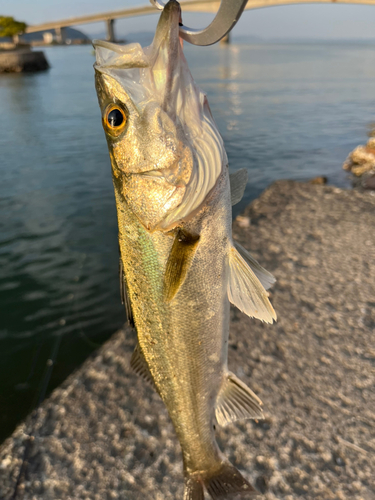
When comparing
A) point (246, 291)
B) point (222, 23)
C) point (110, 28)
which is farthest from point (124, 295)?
point (110, 28)

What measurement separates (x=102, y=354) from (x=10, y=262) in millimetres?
4971

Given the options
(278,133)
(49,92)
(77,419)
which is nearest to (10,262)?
(77,419)

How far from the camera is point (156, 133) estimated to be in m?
1.77

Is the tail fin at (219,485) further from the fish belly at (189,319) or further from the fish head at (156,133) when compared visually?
the fish head at (156,133)

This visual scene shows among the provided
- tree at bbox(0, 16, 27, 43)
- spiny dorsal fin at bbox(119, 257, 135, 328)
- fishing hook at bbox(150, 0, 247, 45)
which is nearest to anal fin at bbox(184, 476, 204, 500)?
spiny dorsal fin at bbox(119, 257, 135, 328)

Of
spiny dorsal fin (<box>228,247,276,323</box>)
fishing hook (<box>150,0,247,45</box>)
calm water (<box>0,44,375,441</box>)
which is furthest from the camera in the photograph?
calm water (<box>0,44,375,441</box>)

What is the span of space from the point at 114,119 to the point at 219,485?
7.86ft

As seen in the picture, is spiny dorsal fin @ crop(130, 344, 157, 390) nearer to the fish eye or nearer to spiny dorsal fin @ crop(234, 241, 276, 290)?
spiny dorsal fin @ crop(234, 241, 276, 290)

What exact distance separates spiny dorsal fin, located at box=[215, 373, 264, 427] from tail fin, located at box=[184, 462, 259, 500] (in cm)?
34

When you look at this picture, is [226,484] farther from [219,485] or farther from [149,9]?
[149,9]

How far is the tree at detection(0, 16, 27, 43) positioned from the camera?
218 ft

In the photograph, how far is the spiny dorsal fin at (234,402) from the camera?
224 centimetres

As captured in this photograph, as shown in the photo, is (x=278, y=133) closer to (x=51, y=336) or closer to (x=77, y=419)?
(x=51, y=336)

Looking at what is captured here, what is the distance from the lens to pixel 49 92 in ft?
106
